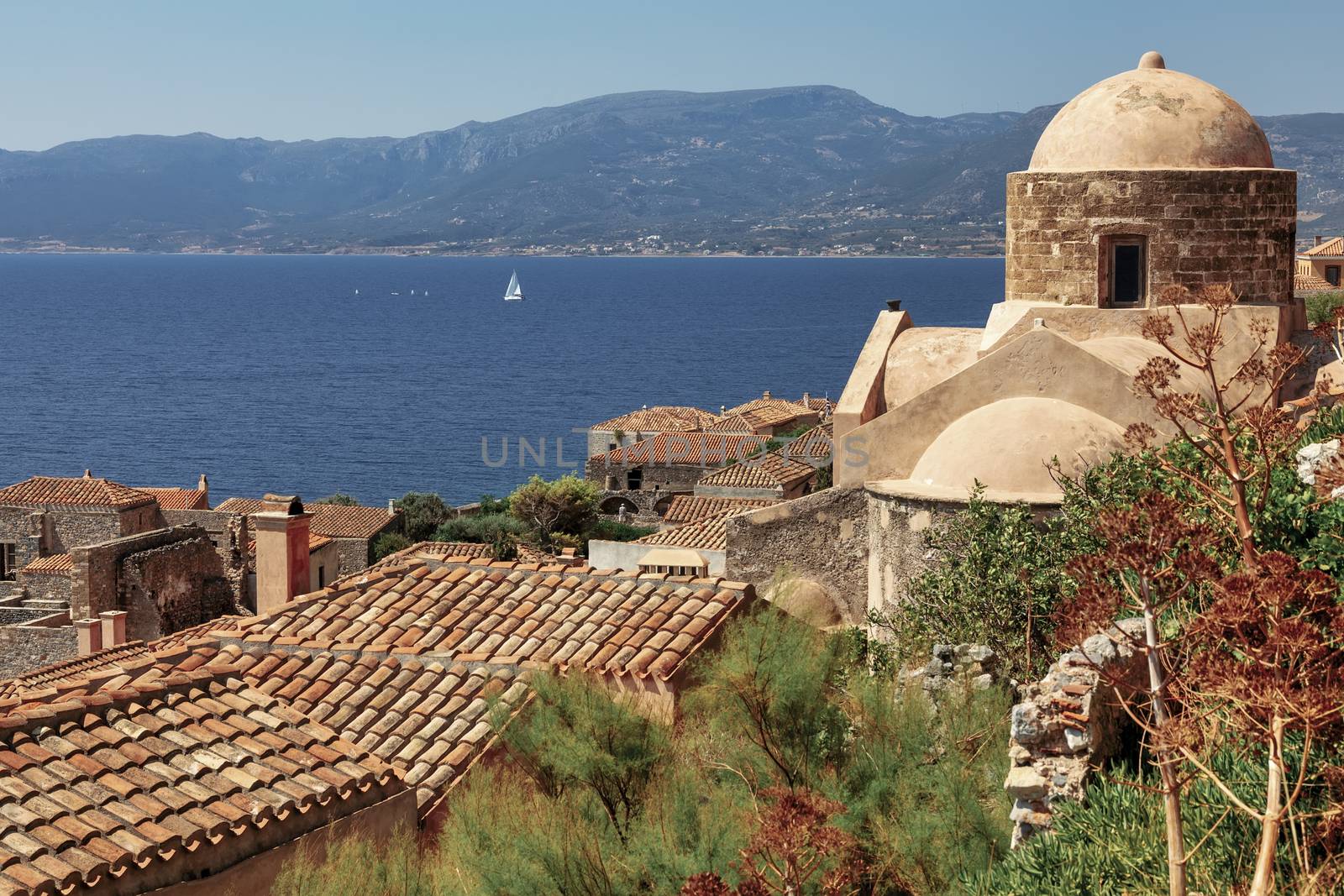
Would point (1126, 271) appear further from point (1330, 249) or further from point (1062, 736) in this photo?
point (1330, 249)

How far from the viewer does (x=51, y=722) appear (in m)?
8.21

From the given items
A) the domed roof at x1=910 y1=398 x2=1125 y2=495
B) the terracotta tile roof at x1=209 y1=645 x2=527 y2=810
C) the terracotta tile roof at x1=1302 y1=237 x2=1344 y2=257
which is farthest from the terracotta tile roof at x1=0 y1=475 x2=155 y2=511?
the terracotta tile roof at x1=1302 y1=237 x2=1344 y2=257

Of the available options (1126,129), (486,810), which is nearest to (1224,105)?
(1126,129)

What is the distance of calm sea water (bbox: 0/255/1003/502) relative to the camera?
3059 inches

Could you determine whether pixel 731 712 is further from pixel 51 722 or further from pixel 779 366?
pixel 779 366

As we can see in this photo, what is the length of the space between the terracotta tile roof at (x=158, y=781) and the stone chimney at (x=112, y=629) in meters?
18.1

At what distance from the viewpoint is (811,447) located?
48.8 metres

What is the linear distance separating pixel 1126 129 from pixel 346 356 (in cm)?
12315

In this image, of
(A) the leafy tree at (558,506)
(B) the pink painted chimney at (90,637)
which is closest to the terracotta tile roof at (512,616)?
(B) the pink painted chimney at (90,637)

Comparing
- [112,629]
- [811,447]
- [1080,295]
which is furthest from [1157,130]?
[811,447]

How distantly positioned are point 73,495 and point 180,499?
430 cm

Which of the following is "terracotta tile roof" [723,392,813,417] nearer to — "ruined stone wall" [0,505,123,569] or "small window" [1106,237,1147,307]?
"ruined stone wall" [0,505,123,569]

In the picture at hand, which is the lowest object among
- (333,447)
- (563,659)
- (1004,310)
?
(333,447)

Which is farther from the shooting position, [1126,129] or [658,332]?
[658,332]
